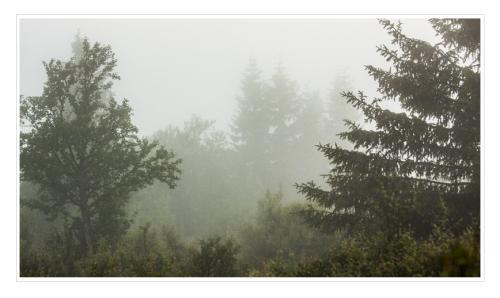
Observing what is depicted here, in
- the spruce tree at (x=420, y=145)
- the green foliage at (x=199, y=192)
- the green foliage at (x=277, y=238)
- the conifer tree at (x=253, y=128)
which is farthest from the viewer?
the conifer tree at (x=253, y=128)

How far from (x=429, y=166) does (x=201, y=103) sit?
64.3 m

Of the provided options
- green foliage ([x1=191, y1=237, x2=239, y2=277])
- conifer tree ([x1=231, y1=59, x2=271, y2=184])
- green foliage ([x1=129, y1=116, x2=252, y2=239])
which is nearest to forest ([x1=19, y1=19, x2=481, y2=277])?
green foliage ([x1=191, y1=237, x2=239, y2=277])

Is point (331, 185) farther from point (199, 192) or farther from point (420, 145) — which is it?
point (199, 192)

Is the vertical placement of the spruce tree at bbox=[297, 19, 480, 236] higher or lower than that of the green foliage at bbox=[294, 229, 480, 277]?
higher

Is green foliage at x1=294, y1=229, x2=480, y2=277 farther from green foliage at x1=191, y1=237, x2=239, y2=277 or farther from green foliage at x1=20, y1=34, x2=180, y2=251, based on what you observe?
green foliage at x1=20, y1=34, x2=180, y2=251

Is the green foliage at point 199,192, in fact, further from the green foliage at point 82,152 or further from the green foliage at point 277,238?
the green foliage at point 82,152

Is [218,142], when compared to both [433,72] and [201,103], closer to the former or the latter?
[433,72]

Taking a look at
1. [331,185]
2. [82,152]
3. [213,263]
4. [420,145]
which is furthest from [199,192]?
[420,145]

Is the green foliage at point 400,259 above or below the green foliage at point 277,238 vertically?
above

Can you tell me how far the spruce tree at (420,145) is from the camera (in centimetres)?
885

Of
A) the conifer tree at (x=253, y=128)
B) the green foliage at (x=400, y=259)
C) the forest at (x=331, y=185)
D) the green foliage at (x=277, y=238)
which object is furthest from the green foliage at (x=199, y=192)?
the green foliage at (x=400, y=259)

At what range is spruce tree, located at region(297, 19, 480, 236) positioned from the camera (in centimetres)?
885
